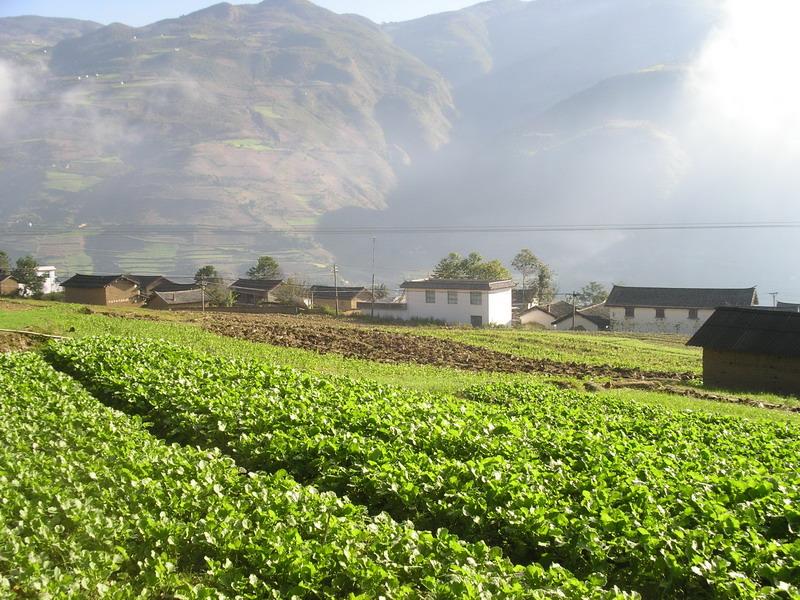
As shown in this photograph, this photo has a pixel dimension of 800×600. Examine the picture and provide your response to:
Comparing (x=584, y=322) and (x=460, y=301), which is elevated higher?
(x=460, y=301)

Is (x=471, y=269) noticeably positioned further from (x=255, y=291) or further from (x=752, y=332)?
(x=752, y=332)

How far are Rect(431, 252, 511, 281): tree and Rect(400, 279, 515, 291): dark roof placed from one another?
19.1 metres

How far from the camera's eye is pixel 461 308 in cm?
6975

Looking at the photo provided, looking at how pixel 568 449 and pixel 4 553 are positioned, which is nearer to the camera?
pixel 4 553

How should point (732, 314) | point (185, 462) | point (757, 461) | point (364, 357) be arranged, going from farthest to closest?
point (364, 357)
point (732, 314)
point (757, 461)
point (185, 462)

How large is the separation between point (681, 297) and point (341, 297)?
36561mm

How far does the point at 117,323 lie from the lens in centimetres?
3747

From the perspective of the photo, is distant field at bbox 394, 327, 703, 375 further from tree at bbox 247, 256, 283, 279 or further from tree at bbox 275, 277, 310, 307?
tree at bbox 247, 256, 283, 279

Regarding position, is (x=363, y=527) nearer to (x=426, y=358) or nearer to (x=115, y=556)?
(x=115, y=556)

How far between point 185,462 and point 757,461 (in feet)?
30.3

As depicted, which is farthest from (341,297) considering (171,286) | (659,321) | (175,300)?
(659,321)

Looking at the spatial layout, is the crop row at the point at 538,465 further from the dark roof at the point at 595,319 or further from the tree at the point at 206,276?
the tree at the point at 206,276

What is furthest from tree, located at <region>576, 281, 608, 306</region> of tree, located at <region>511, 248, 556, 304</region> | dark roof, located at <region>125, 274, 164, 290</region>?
dark roof, located at <region>125, 274, 164, 290</region>

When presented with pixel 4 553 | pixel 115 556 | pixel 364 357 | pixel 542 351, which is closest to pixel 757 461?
pixel 115 556
